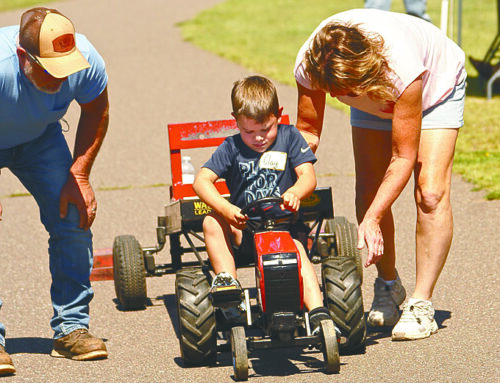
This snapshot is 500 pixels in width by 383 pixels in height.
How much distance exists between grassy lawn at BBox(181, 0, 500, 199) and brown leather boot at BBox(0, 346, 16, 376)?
4.97 m

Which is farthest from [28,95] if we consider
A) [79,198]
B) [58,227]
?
[58,227]

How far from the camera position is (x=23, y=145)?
5.31 meters

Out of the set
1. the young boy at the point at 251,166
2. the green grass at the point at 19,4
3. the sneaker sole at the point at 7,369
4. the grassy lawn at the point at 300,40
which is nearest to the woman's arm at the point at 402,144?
the young boy at the point at 251,166

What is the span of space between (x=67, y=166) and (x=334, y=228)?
1863 millimetres

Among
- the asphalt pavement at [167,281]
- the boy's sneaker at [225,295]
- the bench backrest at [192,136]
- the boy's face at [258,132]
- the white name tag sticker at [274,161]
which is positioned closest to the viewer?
the boy's sneaker at [225,295]

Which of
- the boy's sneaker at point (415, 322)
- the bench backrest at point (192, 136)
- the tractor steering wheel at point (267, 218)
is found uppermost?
the bench backrest at point (192, 136)

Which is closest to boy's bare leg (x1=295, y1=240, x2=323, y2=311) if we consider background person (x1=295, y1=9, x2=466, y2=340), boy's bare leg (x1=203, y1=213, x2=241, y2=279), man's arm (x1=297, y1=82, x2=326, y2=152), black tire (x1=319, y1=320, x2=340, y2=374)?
black tire (x1=319, y1=320, x2=340, y2=374)

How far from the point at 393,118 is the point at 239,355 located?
4.71 feet

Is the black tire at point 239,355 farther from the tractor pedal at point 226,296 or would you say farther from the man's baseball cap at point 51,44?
the man's baseball cap at point 51,44

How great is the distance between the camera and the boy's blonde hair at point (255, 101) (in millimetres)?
5098

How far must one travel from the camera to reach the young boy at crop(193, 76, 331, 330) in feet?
16.8

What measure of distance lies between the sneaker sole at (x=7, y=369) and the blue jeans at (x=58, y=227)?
0.22 metres

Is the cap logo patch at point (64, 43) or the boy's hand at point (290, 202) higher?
the cap logo patch at point (64, 43)

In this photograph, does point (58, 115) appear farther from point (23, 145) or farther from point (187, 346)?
point (187, 346)
